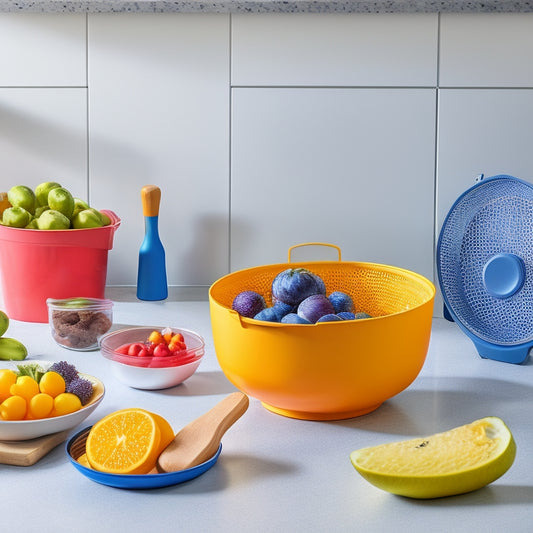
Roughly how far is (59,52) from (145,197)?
37 cm

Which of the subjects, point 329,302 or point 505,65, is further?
point 505,65

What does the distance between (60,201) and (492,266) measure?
76 centimetres

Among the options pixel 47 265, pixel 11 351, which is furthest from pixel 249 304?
pixel 47 265

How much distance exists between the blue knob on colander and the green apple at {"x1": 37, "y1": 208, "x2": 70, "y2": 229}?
2.41ft

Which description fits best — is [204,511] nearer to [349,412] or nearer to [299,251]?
[349,412]

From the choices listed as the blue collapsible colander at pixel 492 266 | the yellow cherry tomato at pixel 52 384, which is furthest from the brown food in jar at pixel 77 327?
the blue collapsible colander at pixel 492 266

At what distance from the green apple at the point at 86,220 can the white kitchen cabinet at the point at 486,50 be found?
0.76 metres

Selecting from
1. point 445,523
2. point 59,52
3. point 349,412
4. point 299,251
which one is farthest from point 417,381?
point 59,52

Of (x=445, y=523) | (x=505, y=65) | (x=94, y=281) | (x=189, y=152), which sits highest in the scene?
(x=505, y=65)

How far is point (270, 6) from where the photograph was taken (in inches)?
62.8

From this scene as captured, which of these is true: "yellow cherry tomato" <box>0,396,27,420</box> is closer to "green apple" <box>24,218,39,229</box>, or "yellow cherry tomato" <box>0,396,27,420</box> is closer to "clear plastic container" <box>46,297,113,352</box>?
"clear plastic container" <box>46,297,113,352</box>

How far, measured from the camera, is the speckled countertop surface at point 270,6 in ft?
5.19

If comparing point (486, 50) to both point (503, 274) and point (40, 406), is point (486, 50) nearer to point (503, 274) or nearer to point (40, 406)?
point (503, 274)

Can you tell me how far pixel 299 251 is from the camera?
170cm
